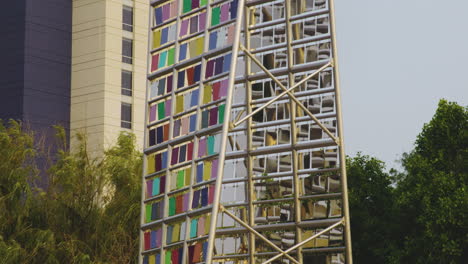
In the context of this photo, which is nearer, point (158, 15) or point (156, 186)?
point (156, 186)

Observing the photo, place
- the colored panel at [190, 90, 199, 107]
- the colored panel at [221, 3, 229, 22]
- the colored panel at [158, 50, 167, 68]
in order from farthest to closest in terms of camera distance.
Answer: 1. the colored panel at [158, 50, 167, 68]
2. the colored panel at [190, 90, 199, 107]
3. the colored panel at [221, 3, 229, 22]

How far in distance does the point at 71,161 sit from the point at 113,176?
2.02 meters

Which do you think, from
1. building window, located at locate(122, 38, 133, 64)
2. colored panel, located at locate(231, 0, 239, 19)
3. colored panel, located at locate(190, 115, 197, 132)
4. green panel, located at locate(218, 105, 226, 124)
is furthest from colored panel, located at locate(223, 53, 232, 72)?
building window, located at locate(122, 38, 133, 64)

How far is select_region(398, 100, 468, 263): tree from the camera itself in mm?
32688

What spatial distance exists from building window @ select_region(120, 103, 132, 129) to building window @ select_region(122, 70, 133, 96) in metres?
0.63

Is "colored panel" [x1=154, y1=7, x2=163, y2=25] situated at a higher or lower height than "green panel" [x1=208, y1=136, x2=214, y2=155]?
higher

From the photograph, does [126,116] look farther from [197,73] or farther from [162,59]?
[197,73]

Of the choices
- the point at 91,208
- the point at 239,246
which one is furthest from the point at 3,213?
the point at 239,246

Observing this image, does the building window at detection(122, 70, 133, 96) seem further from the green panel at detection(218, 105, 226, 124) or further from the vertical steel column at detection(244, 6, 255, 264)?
the green panel at detection(218, 105, 226, 124)

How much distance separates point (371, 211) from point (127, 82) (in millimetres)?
16311

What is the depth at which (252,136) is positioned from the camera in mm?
19141

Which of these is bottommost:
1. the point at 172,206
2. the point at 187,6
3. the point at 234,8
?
the point at 172,206

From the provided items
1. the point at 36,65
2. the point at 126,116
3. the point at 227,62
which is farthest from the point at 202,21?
the point at 126,116

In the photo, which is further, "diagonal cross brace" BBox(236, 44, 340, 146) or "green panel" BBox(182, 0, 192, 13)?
"green panel" BBox(182, 0, 192, 13)
